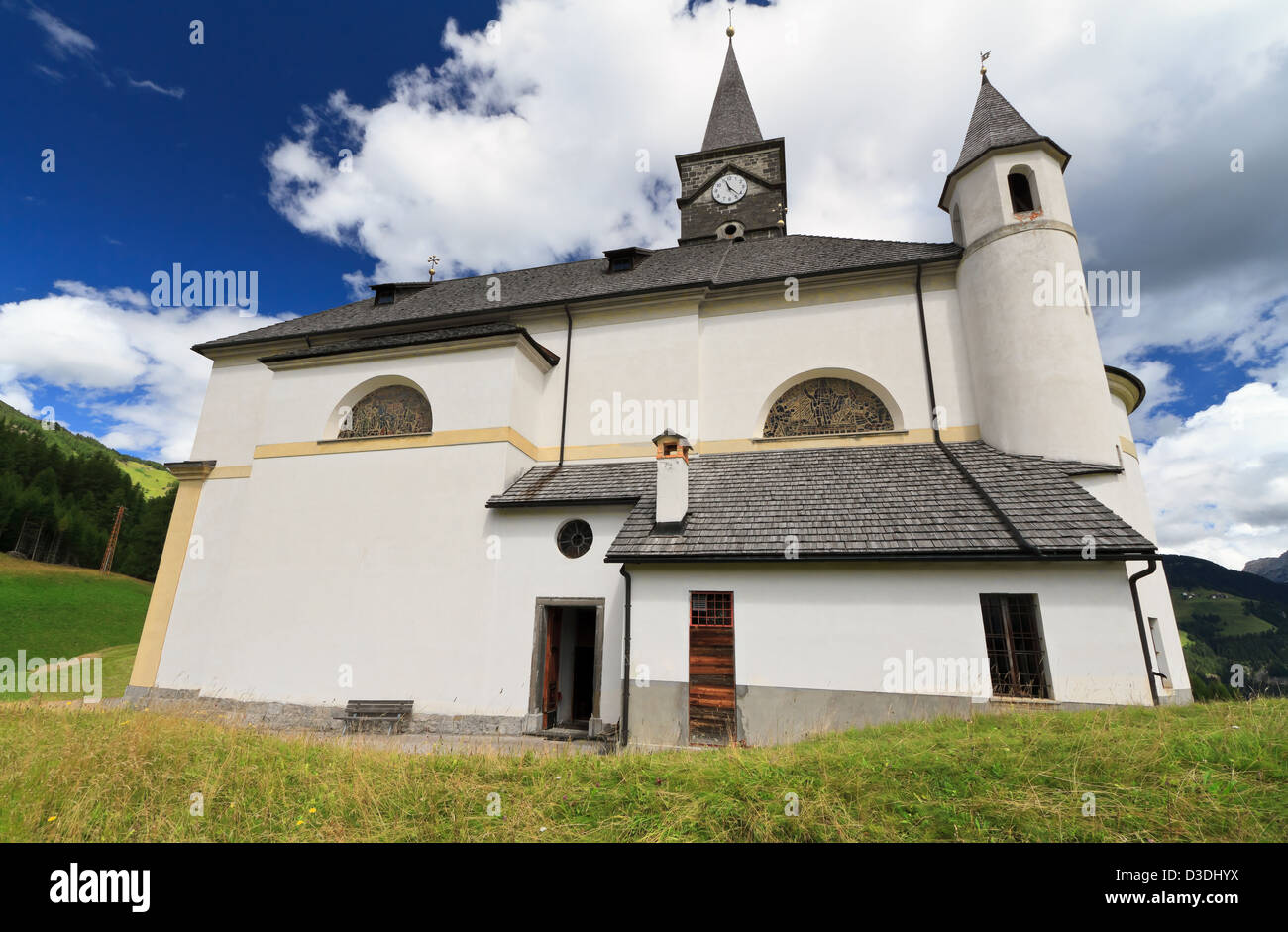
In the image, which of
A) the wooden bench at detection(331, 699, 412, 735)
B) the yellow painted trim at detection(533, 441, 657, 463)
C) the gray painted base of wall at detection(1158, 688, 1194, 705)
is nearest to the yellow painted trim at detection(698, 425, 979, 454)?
the yellow painted trim at detection(533, 441, 657, 463)

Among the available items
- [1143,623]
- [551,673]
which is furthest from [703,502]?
[1143,623]

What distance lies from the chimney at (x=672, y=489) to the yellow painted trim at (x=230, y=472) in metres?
12.8

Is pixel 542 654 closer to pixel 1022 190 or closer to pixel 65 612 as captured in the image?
pixel 1022 190

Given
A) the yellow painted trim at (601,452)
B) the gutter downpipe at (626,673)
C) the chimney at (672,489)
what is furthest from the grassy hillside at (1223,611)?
the gutter downpipe at (626,673)

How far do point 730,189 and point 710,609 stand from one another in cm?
1793

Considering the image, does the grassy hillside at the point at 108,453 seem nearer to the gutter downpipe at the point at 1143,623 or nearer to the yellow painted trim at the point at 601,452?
the yellow painted trim at the point at 601,452

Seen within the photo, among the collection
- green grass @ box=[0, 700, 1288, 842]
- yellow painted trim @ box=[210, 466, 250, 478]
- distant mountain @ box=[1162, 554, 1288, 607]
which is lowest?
green grass @ box=[0, 700, 1288, 842]

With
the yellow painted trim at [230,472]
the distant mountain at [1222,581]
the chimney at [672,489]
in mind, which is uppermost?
the distant mountain at [1222,581]

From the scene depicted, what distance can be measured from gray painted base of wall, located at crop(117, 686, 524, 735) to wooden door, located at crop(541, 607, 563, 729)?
625 millimetres

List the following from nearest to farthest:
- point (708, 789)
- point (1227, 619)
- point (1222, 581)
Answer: point (708, 789) → point (1227, 619) → point (1222, 581)

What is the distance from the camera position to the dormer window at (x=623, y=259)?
55.7ft

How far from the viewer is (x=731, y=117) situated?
23312 millimetres

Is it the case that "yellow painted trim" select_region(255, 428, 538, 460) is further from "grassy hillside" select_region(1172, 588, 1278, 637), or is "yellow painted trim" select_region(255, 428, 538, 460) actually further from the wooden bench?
"grassy hillside" select_region(1172, 588, 1278, 637)

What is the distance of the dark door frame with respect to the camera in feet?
35.8
